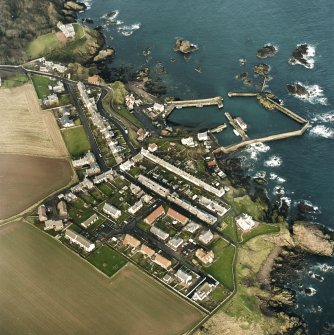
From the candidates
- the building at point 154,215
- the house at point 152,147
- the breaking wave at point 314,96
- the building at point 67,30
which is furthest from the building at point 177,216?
the building at point 67,30

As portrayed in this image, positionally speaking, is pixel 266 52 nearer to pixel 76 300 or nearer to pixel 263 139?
pixel 263 139

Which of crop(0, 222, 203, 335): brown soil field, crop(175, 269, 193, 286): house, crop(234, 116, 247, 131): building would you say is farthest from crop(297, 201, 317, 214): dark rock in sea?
crop(0, 222, 203, 335): brown soil field

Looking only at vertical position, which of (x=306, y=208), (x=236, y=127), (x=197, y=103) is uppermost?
(x=197, y=103)

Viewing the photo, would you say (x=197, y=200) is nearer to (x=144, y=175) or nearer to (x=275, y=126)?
(x=144, y=175)

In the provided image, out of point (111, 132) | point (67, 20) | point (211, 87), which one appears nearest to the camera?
point (111, 132)

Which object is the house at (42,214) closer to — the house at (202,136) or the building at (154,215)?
the building at (154,215)

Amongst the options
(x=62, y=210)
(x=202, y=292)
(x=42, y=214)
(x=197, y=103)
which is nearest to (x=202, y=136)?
(x=197, y=103)

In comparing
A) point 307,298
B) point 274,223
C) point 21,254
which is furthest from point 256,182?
point 21,254
